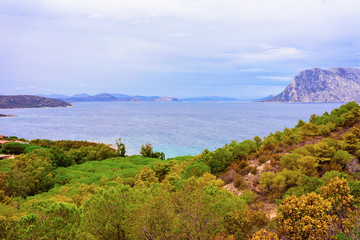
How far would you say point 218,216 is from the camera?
464 inches

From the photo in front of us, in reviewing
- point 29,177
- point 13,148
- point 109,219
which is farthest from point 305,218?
point 13,148

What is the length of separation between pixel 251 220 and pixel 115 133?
92586mm

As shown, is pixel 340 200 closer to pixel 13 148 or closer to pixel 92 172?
pixel 92 172

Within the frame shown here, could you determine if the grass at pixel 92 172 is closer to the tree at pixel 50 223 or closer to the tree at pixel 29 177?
the tree at pixel 29 177

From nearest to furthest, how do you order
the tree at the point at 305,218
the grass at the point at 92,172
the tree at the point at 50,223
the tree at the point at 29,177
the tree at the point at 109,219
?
the tree at the point at 305,218, the tree at the point at 50,223, the tree at the point at 109,219, the tree at the point at 29,177, the grass at the point at 92,172

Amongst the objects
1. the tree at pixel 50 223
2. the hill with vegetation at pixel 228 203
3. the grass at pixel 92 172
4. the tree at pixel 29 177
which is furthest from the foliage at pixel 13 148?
the tree at pixel 50 223

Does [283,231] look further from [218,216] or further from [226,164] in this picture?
[226,164]

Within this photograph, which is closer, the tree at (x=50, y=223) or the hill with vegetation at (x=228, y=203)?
the hill with vegetation at (x=228, y=203)

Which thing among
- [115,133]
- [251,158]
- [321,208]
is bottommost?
[115,133]

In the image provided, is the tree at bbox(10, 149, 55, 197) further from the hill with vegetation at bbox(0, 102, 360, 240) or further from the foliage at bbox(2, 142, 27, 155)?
the foliage at bbox(2, 142, 27, 155)

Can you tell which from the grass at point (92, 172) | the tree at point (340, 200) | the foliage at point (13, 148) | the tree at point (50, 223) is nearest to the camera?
the tree at point (340, 200)

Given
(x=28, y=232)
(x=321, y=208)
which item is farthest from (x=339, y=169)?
(x=28, y=232)

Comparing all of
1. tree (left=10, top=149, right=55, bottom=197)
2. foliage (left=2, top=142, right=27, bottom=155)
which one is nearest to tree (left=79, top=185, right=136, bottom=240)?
tree (left=10, top=149, right=55, bottom=197)

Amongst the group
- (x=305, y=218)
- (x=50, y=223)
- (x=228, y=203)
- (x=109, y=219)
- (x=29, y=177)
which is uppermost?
(x=305, y=218)
